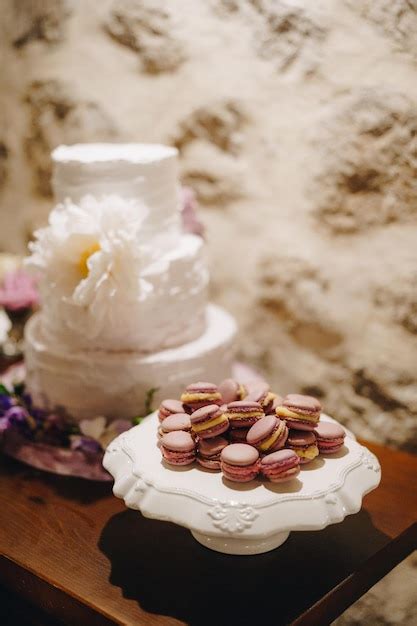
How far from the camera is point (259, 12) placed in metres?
1.44

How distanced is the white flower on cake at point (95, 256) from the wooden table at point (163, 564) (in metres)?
0.33

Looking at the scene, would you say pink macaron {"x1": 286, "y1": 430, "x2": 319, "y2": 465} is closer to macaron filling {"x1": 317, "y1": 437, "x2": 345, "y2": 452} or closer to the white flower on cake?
macaron filling {"x1": 317, "y1": 437, "x2": 345, "y2": 452}

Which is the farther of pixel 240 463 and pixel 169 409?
pixel 169 409

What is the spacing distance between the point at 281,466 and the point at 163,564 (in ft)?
0.86

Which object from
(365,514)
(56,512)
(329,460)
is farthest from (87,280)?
(365,514)

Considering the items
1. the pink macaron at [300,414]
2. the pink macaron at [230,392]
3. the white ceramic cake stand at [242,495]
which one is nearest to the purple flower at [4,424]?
the white ceramic cake stand at [242,495]

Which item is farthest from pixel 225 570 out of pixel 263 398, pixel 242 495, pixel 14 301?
pixel 14 301

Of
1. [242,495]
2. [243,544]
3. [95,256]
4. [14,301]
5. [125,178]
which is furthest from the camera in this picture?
[14,301]

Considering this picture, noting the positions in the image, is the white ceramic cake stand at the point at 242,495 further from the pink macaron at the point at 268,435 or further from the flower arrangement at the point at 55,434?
the flower arrangement at the point at 55,434

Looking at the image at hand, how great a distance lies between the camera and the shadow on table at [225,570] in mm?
933

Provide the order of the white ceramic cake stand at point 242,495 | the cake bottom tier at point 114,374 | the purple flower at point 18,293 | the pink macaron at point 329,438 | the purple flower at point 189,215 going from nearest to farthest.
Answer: the white ceramic cake stand at point 242,495, the pink macaron at point 329,438, the cake bottom tier at point 114,374, the purple flower at point 189,215, the purple flower at point 18,293

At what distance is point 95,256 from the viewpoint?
1.15 metres

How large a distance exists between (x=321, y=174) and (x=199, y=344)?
1.46 feet

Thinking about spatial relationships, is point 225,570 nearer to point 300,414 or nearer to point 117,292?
point 300,414
